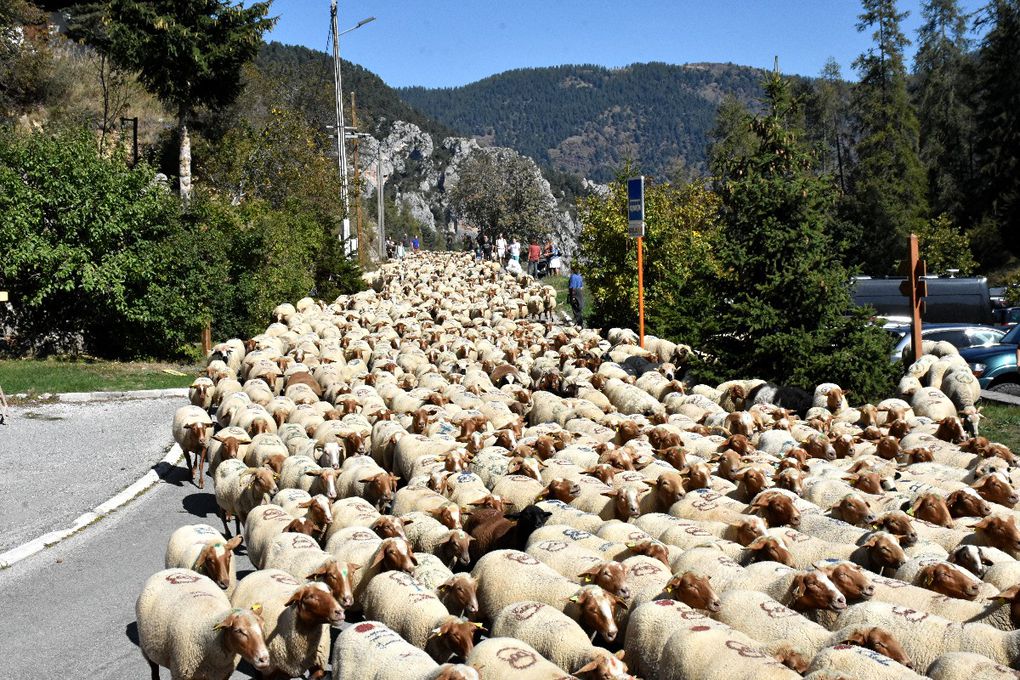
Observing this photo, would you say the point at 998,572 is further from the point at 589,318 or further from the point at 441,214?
the point at 441,214

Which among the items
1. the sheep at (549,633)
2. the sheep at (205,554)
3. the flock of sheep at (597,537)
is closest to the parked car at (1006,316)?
the flock of sheep at (597,537)

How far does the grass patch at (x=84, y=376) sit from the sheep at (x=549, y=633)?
13596mm

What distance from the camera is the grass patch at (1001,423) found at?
13711 millimetres

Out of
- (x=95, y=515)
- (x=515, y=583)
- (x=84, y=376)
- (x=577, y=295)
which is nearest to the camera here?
(x=515, y=583)

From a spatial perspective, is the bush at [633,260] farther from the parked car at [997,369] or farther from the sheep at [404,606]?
the sheep at [404,606]

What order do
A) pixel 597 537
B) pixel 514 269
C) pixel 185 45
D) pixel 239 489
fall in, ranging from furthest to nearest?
1. pixel 514 269
2. pixel 185 45
3. pixel 239 489
4. pixel 597 537

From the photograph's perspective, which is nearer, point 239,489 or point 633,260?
point 239,489

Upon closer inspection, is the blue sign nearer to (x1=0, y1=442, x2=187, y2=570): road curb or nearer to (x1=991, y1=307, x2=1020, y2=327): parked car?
(x1=0, y1=442, x2=187, y2=570): road curb

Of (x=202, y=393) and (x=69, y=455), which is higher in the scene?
(x=202, y=393)

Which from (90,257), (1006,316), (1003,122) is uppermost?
(1003,122)

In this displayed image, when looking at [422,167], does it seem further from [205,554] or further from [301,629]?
[301,629]

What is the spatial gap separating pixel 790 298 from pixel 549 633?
10388 millimetres

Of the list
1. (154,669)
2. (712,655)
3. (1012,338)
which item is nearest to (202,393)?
(154,669)

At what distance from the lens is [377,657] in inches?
241
